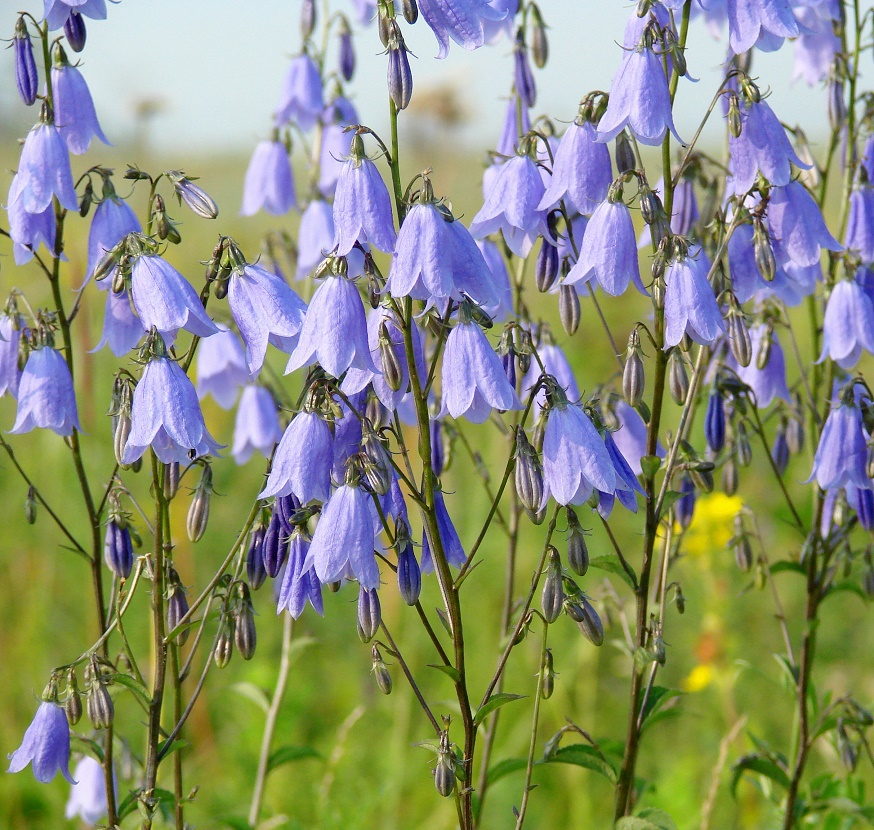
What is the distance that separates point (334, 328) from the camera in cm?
203

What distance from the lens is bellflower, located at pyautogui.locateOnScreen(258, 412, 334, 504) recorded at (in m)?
2.08

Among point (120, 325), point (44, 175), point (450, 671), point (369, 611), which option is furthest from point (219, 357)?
point (450, 671)

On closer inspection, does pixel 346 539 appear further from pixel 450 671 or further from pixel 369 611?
pixel 450 671

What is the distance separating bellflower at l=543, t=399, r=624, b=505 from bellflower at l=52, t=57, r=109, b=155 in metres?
1.46

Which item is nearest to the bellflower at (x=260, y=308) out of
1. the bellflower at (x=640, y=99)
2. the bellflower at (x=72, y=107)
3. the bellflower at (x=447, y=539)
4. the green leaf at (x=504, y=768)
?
the bellflower at (x=447, y=539)

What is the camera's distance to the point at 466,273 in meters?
2.12

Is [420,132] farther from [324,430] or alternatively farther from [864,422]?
[324,430]

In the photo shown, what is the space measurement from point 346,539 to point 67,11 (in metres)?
1.64

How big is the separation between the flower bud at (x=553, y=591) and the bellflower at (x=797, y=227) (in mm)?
1146

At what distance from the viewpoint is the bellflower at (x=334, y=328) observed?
2.03 meters

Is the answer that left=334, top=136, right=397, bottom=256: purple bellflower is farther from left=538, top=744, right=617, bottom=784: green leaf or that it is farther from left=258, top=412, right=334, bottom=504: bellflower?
left=538, top=744, right=617, bottom=784: green leaf

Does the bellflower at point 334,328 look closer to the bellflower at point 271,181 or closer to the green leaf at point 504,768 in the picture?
the green leaf at point 504,768

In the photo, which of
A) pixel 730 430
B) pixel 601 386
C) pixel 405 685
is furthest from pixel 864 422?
pixel 405 685

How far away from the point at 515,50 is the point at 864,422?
1692mm
